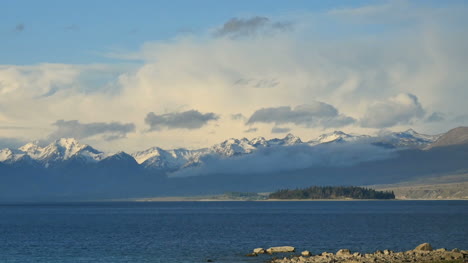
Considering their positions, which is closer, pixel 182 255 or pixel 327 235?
pixel 182 255

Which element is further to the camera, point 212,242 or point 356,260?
point 212,242

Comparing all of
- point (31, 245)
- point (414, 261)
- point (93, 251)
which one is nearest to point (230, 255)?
point (93, 251)

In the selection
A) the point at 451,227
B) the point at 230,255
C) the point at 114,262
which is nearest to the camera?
the point at 114,262

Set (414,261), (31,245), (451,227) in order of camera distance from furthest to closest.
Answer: (451,227), (31,245), (414,261)

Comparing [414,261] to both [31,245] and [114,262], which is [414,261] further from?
[31,245]

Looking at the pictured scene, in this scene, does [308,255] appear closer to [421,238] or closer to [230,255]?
[230,255]

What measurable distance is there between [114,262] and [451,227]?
257ft

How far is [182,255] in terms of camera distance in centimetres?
9250

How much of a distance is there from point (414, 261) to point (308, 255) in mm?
15665

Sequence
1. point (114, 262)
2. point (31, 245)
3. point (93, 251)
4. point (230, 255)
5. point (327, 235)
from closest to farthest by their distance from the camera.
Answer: point (114, 262) < point (230, 255) < point (93, 251) < point (31, 245) < point (327, 235)

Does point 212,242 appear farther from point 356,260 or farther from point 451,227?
point 451,227

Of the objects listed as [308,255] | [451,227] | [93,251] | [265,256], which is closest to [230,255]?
[265,256]

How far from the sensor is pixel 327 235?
4953 inches

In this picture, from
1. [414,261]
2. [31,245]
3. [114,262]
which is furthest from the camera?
[31,245]
